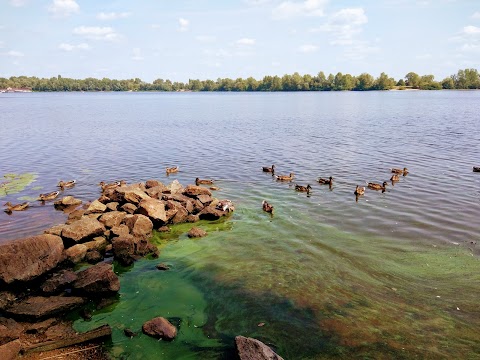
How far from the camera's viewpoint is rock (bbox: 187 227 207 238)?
60.3 ft

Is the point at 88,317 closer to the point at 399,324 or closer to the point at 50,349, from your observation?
the point at 50,349

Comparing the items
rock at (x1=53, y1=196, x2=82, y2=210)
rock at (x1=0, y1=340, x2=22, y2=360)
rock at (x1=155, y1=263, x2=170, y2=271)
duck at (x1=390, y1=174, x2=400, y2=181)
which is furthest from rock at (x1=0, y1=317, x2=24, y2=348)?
duck at (x1=390, y1=174, x2=400, y2=181)

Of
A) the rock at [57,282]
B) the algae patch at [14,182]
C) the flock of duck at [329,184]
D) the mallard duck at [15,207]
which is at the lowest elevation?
the algae patch at [14,182]

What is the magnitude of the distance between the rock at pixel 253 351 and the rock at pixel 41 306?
5.98 meters

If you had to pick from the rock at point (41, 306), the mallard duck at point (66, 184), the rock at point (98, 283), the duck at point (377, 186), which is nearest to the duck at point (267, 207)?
the duck at point (377, 186)

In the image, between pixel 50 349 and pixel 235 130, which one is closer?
pixel 50 349

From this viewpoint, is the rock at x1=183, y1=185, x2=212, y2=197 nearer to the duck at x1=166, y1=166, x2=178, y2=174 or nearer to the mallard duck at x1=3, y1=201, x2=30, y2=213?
the duck at x1=166, y1=166, x2=178, y2=174

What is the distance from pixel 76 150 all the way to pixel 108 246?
99.5 ft

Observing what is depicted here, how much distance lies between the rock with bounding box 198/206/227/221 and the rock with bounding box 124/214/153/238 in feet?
11.1

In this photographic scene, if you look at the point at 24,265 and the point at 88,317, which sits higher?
the point at 24,265

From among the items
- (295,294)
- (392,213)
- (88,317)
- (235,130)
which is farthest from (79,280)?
(235,130)

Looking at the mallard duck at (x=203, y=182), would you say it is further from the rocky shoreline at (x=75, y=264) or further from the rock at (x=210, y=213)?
the rock at (x=210, y=213)

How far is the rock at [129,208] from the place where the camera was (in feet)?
65.3

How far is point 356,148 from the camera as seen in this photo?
41.8 m
